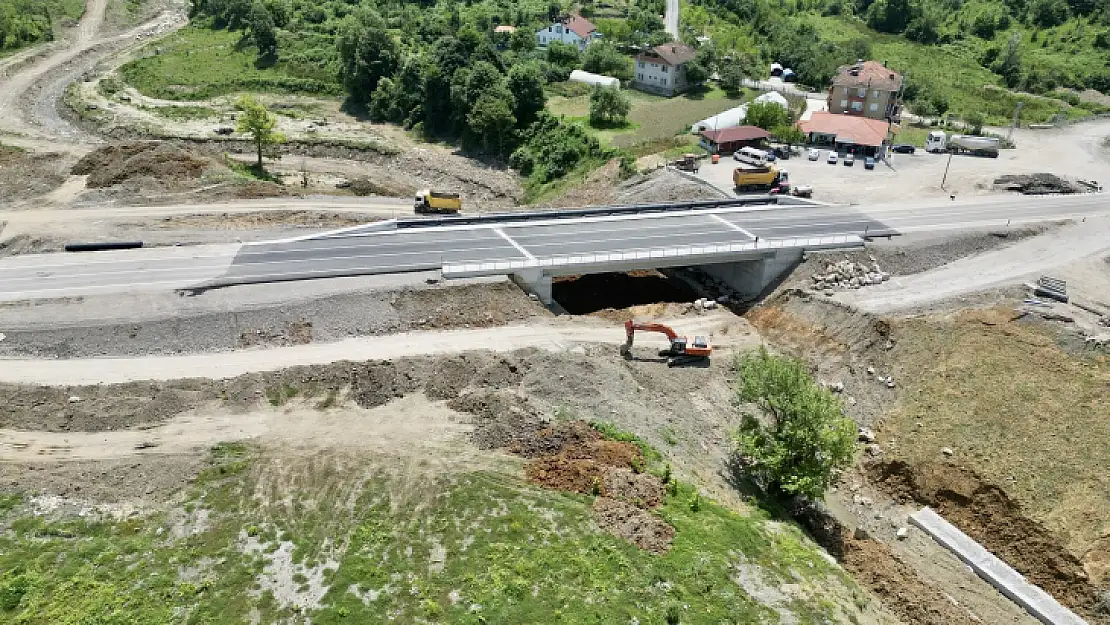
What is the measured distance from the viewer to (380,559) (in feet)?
99.8

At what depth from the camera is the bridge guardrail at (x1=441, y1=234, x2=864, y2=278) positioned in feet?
173

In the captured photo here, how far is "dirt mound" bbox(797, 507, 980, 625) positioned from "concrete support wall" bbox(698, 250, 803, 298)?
2324cm

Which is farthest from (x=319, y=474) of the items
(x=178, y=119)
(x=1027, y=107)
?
(x=1027, y=107)

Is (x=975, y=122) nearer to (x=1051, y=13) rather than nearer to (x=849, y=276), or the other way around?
(x=849, y=276)

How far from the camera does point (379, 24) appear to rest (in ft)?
375

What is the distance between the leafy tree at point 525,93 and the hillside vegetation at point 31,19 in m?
90.1

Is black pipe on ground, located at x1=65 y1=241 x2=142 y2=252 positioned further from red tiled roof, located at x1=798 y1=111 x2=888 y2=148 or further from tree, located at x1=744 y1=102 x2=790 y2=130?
red tiled roof, located at x1=798 y1=111 x2=888 y2=148

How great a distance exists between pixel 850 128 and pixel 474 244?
49949mm

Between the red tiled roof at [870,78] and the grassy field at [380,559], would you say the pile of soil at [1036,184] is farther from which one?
the grassy field at [380,559]

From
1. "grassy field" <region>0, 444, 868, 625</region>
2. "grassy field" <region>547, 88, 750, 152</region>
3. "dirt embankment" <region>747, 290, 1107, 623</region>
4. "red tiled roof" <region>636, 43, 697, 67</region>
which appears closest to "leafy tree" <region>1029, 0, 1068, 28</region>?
"grassy field" <region>547, 88, 750, 152</region>

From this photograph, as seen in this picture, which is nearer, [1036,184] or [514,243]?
[514,243]

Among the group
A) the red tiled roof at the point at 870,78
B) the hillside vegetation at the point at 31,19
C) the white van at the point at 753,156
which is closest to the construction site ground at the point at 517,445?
the white van at the point at 753,156

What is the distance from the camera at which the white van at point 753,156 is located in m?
77.7

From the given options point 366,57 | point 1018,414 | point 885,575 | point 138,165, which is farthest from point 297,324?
point 366,57
